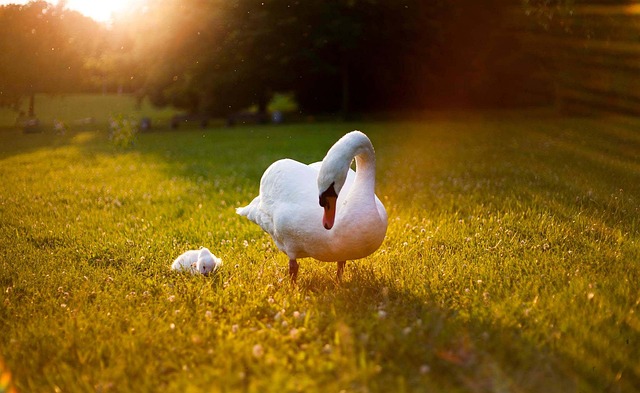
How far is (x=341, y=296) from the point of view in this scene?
16.7 ft

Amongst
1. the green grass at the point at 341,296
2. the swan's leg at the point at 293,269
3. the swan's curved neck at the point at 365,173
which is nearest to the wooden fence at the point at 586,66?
the green grass at the point at 341,296

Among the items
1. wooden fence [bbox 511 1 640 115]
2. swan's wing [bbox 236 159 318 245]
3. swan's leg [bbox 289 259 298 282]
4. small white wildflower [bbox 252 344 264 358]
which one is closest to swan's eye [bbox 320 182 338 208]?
swan's wing [bbox 236 159 318 245]

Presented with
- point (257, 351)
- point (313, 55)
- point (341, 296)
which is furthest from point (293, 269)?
point (313, 55)

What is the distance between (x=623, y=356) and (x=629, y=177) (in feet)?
29.8

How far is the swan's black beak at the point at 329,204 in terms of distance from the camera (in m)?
4.86

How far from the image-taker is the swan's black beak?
4.86 metres

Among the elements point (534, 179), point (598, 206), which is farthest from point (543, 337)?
point (534, 179)

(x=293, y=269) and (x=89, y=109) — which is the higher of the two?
(x=89, y=109)

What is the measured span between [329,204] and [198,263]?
198 centimetres

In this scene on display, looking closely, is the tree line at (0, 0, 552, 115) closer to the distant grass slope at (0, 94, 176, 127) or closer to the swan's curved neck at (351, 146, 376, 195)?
the distant grass slope at (0, 94, 176, 127)

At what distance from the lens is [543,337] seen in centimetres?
412

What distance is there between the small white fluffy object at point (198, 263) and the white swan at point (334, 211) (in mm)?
Answer: 811

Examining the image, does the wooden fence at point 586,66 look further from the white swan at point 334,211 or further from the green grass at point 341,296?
the white swan at point 334,211

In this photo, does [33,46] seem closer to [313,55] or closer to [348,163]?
[348,163]
